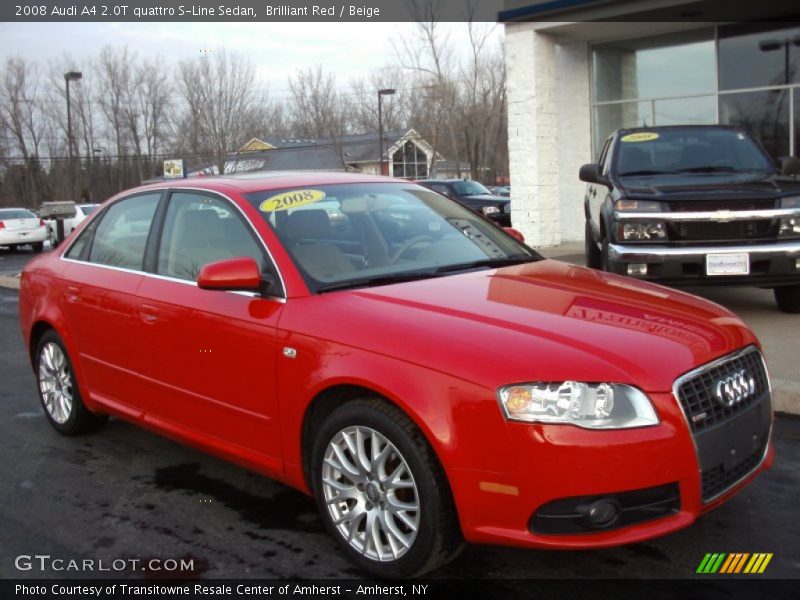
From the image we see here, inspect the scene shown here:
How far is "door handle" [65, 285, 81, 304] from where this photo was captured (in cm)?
487

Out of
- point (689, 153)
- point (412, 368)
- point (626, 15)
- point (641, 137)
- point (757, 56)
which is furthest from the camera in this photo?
point (757, 56)

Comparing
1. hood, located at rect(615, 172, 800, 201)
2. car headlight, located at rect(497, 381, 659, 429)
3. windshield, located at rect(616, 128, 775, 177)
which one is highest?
windshield, located at rect(616, 128, 775, 177)

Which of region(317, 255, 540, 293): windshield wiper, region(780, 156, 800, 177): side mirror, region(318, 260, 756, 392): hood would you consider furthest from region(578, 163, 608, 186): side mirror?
region(318, 260, 756, 392): hood

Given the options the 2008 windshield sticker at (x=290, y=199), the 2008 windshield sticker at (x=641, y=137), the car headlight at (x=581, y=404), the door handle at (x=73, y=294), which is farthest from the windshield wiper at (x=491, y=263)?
the 2008 windshield sticker at (x=641, y=137)

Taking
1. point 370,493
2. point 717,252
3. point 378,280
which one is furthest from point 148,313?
point 717,252

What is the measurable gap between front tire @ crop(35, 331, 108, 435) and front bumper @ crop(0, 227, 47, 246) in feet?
70.9

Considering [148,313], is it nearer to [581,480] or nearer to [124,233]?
[124,233]

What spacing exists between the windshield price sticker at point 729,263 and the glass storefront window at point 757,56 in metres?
7.77

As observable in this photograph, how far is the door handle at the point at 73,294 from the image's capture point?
487 cm

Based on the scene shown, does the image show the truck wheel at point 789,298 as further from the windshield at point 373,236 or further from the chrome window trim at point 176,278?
the chrome window trim at point 176,278

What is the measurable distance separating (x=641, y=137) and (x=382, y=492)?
622 cm

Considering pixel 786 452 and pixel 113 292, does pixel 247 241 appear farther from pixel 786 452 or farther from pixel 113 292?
pixel 786 452

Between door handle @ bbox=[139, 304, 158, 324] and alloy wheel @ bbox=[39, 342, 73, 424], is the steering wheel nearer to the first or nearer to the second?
door handle @ bbox=[139, 304, 158, 324]

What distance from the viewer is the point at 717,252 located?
6.95 metres
